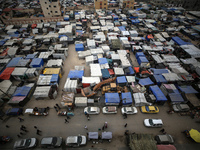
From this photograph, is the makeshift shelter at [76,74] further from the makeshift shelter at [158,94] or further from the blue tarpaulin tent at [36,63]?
the makeshift shelter at [158,94]

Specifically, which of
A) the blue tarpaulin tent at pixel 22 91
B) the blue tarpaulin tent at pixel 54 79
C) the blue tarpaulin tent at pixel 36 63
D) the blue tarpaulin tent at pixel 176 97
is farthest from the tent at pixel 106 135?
the blue tarpaulin tent at pixel 36 63

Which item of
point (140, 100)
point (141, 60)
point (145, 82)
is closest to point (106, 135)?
point (140, 100)

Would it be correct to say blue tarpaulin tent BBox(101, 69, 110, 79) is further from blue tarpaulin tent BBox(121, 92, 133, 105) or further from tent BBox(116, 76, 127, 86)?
blue tarpaulin tent BBox(121, 92, 133, 105)

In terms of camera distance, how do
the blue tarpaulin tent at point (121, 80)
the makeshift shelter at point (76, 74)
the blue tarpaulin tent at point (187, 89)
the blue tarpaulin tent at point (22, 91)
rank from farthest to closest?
the makeshift shelter at point (76, 74), the blue tarpaulin tent at point (121, 80), the blue tarpaulin tent at point (22, 91), the blue tarpaulin tent at point (187, 89)

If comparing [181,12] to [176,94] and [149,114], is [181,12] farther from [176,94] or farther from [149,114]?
[149,114]

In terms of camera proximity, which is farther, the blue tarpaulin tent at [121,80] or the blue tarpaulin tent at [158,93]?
the blue tarpaulin tent at [121,80]

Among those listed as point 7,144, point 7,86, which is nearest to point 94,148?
point 7,144

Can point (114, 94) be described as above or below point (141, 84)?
below

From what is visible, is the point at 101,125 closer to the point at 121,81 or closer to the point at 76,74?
the point at 121,81
